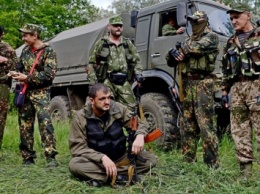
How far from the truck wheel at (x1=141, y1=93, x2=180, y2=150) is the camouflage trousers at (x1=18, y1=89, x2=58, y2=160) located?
61.1 inches

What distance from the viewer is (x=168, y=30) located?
607cm

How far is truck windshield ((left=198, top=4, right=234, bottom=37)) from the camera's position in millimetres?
5930

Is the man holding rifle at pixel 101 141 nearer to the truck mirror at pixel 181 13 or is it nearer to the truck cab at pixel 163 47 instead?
the truck cab at pixel 163 47

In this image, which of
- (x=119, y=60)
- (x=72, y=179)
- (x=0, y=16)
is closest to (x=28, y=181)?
(x=72, y=179)

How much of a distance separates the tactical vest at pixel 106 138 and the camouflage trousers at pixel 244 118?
3.39 ft

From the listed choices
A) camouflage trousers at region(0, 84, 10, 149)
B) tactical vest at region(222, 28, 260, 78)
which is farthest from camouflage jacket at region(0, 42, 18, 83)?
tactical vest at region(222, 28, 260, 78)

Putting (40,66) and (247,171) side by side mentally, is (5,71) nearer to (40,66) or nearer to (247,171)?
(40,66)

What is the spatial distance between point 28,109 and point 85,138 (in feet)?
3.79

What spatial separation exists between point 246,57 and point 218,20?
2245mm

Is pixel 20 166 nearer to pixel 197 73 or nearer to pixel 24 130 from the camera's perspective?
pixel 24 130

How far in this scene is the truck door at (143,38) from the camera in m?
6.41

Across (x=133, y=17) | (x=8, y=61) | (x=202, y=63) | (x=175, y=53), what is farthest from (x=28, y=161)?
(x=133, y=17)

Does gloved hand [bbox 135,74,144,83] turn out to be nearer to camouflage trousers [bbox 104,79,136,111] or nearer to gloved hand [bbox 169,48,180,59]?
camouflage trousers [bbox 104,79,136,111]

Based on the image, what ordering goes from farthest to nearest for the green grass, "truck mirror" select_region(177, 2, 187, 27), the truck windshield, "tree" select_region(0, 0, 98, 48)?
1. "tree" select_region(0, 0, 98, 48)
2. the truck windshield
3. "truck mirror" select_region(177, 2, 187, 27)
4. the green grass
